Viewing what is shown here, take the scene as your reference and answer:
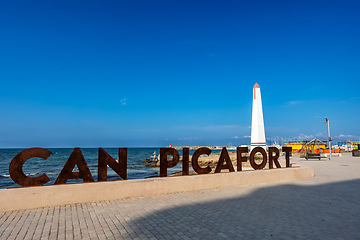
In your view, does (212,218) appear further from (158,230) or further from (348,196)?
(348,196)

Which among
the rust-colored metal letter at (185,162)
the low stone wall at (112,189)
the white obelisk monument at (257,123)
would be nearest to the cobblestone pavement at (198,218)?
the low stone wall at (112,189)

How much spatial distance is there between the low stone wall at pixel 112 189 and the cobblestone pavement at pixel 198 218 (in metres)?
0.32

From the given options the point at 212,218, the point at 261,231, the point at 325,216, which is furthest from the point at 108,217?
the point at 325,216

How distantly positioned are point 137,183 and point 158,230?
10.9 ft

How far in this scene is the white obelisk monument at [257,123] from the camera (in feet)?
89.1

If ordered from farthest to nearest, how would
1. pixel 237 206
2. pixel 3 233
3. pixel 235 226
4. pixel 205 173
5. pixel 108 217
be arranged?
pixel 205 173
pixel 237 206
pixel 108 217
pixel 235 226
pixel 3 233

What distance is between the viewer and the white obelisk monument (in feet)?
89.1

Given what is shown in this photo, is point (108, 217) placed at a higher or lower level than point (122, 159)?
lower

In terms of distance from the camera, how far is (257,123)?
1075 inches

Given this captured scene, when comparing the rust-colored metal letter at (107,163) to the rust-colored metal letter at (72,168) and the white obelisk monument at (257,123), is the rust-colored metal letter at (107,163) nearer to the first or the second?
the rust-colored metal letter at (72,168)

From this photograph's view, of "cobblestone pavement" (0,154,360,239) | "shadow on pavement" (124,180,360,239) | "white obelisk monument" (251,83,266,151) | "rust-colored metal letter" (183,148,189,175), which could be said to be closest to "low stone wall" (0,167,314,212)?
"cobblestone pavement" (0,154,360,239)

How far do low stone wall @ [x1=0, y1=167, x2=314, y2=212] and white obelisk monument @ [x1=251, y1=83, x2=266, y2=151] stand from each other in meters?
16.9

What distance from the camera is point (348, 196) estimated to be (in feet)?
27.2

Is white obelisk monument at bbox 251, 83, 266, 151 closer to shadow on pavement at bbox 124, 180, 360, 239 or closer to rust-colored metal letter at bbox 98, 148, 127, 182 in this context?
shadow on pavement at bbox 124, 180, 360, 239
